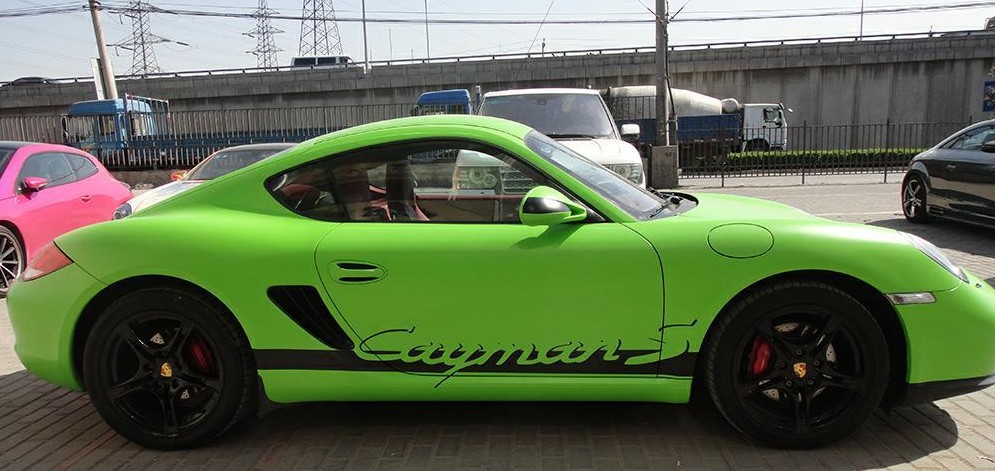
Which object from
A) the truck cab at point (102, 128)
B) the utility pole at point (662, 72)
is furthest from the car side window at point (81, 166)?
the truck cab at point (102, 128)

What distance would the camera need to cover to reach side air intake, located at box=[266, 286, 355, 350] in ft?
9.34

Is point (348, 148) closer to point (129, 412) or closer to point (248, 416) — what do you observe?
point (248, 416)

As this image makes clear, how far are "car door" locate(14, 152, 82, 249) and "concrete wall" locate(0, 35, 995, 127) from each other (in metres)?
27.7

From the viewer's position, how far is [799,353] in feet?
9.24

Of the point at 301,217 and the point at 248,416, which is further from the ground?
the point at 301,217

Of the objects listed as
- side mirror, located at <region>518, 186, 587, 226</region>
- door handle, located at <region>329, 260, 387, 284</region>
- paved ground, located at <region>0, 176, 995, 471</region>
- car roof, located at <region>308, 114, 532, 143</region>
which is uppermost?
car roof, located at <region>308, 114, 532, 143</region>

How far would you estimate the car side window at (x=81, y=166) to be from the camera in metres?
7.39

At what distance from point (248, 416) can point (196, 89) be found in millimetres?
36666

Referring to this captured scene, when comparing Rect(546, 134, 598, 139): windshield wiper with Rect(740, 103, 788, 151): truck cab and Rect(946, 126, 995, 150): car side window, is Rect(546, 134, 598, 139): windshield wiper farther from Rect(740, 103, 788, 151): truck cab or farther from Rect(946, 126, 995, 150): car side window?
Rect(740, 103, 788, 151): truck cab

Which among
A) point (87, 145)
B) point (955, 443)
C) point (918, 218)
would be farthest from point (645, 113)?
point (955, 443)

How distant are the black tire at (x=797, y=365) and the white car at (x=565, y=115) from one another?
503 cm

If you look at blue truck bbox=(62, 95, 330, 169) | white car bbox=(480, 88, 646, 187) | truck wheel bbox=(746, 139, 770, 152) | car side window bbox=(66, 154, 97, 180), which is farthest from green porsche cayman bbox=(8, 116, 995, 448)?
truck wheel bbox=(746, 139, 770, 152)

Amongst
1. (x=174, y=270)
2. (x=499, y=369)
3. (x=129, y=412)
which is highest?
(x=174, y=270)

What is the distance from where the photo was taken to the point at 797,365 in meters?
2.83
